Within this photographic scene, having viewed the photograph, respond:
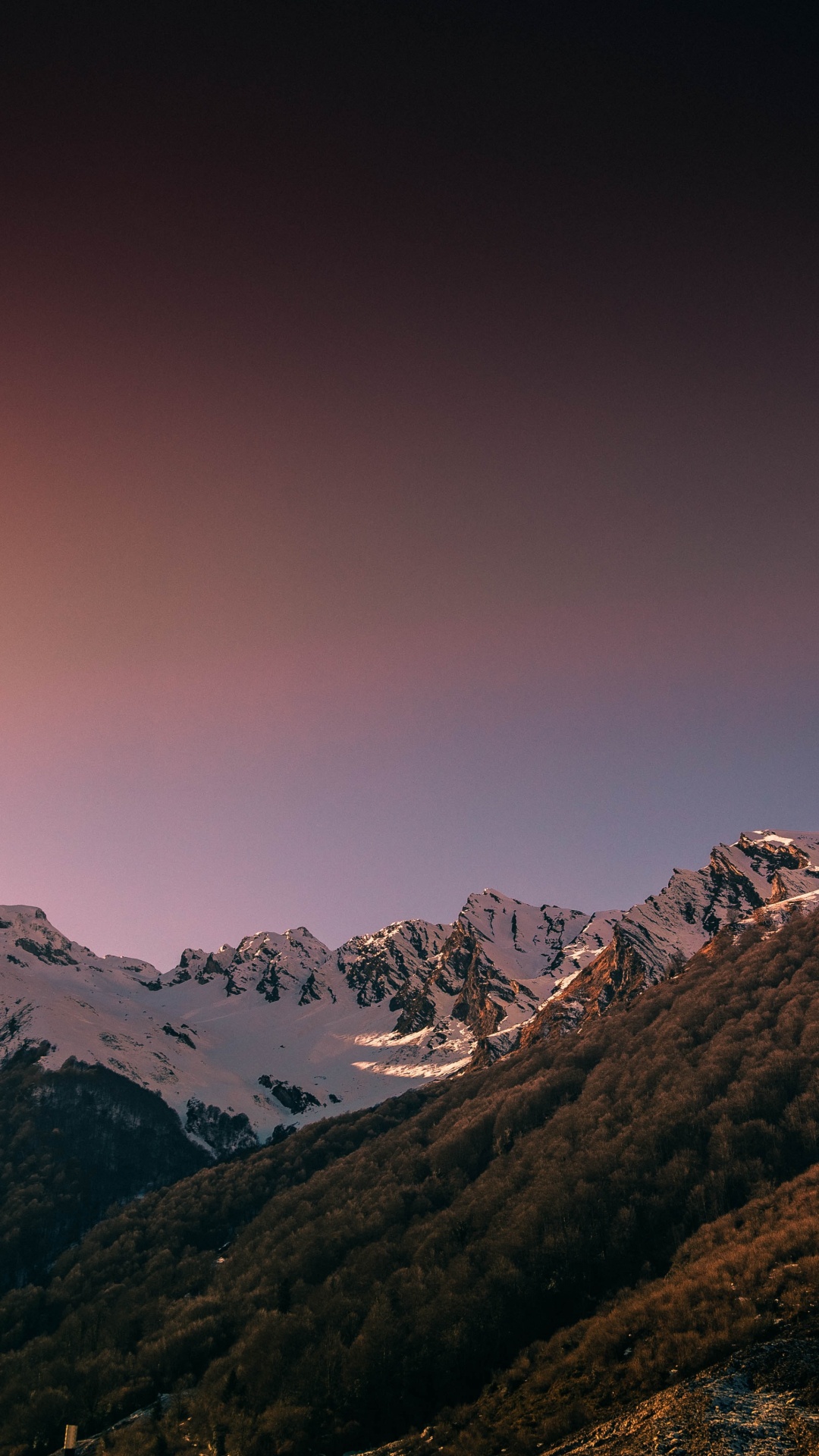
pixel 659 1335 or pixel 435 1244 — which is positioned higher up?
pixel 659 1335

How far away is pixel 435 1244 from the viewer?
334ft

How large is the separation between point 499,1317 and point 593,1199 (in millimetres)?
18921

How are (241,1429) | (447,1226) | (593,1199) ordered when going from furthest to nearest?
(447,1226) < (593,1199) < (241,1429)

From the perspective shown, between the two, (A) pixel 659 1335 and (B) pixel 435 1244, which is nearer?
(A) pixel 659 1335

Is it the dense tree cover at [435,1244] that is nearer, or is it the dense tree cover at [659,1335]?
the dense tree cover at [659,1335]

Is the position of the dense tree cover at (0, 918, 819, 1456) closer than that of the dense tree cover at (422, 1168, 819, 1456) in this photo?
No

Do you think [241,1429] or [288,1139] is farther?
[288,1139]

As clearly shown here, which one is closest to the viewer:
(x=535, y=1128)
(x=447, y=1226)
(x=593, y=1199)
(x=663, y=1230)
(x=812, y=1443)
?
(x=812, y=1443)

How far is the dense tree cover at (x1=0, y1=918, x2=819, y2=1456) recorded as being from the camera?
81.1m

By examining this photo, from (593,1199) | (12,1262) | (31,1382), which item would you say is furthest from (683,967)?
(12,1262)

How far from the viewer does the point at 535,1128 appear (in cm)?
12719

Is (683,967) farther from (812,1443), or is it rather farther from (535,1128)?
(812,1443)

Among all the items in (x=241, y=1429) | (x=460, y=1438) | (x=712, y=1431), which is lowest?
(x=241, y=1429)

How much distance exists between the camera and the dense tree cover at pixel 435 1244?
81.1 m
